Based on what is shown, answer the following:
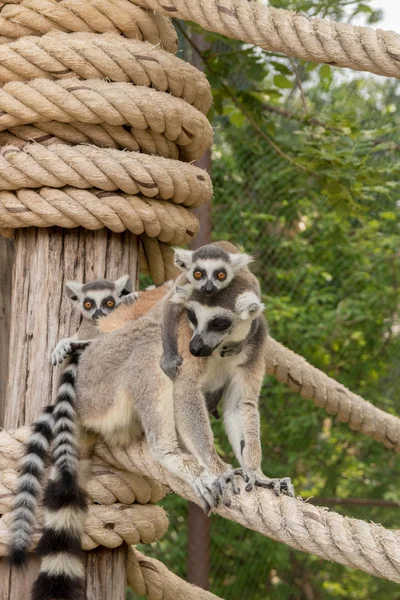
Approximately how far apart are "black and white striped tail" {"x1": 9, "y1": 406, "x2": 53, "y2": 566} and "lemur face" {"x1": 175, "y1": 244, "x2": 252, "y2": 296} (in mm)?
517

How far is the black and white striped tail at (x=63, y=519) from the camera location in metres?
1.69

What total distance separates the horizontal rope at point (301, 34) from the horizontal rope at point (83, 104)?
0.25 metres

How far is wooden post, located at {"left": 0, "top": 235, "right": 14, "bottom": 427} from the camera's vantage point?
2.55 m

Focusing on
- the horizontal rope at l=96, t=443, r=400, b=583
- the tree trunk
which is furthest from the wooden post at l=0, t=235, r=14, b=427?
the tree trunk

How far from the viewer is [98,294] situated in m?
2.24

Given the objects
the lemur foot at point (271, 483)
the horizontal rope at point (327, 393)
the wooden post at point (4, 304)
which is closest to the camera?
the lemur foot at point (271, 483)

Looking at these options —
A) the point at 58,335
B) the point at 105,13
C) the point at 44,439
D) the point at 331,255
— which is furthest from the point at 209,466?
the point at 331,255

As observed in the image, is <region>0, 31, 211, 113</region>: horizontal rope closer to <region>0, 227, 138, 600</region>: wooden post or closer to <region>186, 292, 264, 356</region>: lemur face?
<region>0, 227, 138, 600</region>: wooden post

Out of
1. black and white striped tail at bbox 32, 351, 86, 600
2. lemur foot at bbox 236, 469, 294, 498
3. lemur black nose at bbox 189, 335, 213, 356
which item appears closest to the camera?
black and white striped tail at bbox 32, 351, 86, 600

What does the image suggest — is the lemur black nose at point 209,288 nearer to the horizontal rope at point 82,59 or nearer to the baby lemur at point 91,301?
the baby lemur at point 91,301

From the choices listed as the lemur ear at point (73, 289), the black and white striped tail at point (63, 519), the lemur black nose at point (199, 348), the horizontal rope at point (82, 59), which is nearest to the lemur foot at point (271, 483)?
the lemur black nose at point (199, 348)

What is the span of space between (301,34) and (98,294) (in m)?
0.91

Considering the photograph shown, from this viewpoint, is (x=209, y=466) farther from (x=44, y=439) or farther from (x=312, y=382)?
(x=312, y=382)

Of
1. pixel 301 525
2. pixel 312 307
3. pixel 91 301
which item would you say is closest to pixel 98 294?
pixel 91 301
